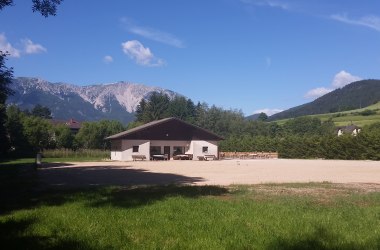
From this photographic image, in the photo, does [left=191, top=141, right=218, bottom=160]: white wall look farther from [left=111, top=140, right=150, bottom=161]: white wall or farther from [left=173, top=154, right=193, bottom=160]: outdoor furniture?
[left=111, top=140, right=150, bottom=161]: white wall

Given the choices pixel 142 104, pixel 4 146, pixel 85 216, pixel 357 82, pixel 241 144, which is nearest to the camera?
pixel 85 216

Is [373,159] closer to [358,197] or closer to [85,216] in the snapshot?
[358,197]

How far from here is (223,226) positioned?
754cm

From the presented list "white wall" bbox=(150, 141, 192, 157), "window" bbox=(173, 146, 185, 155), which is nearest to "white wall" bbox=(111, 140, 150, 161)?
"white wall" bbox=(150, 141, 192, 157)

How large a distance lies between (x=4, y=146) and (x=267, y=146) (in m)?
38.0

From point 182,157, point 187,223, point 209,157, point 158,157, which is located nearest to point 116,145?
point 158,157

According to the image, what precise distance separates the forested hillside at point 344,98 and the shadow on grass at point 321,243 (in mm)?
171520

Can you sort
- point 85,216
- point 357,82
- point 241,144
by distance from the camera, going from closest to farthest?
point 85,216
point 241,144
point 357,82

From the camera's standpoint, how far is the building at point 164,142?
51812 millimetres

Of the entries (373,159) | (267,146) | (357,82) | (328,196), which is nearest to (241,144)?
(267,146)

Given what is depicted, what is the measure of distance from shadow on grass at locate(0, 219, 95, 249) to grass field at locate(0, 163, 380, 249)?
0.05 ft

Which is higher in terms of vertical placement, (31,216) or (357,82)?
(357,82)

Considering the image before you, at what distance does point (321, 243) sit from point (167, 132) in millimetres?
48158

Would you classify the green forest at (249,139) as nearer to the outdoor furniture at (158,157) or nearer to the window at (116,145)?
the window at (116,145)
